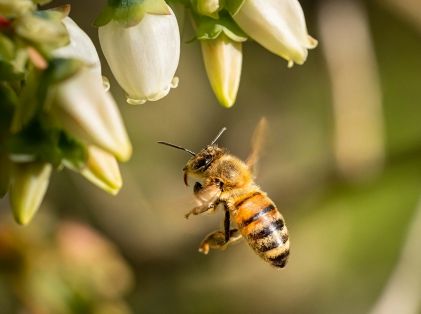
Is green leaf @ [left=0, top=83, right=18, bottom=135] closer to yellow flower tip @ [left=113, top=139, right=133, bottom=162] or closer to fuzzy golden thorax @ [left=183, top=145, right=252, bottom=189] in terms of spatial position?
yellow flower tip @ [left=113, top=139, right=133, bottom=162]

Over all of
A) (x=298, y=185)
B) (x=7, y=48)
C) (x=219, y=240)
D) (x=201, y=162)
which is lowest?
(x=298, y=185)

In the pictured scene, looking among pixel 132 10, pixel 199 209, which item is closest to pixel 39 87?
pixel 132 10

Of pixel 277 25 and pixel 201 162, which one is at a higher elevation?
pixel 277 25

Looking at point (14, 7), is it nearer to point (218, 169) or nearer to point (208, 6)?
point (208, 6)

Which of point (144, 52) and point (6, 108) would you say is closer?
point (6, 108)

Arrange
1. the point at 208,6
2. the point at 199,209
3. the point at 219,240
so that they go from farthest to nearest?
1. the point at 219,240
2. the point at 199,209
3. the point at 208,6

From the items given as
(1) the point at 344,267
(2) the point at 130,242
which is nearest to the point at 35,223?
(2) the point at 130,242
